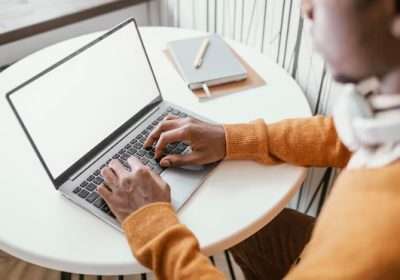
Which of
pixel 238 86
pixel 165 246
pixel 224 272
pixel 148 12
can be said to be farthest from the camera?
pixel 148 12

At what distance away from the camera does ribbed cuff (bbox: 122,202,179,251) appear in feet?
2.55

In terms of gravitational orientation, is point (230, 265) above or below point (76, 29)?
below

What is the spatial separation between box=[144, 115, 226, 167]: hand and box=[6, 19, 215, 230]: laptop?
2 centimetres

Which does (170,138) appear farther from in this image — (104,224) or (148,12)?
(148,12)

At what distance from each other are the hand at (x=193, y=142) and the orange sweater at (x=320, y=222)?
0.07ft

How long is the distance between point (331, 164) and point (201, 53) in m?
0.42

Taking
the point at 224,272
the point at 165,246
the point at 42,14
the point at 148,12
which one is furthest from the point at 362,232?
the point at 148,12

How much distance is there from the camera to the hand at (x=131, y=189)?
82cm

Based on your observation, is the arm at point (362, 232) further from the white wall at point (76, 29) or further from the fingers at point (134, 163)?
the white wall at point (76, 29)

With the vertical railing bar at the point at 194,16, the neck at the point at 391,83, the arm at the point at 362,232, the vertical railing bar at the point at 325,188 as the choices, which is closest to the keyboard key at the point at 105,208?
the arm at the point at 362,232

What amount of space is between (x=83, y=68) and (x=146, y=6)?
0.77 meters

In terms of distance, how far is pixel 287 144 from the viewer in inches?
37.6

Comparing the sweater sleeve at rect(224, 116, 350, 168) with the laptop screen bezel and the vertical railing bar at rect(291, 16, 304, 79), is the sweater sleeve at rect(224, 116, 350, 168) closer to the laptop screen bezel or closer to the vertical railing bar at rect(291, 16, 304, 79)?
the laptop screen bezel

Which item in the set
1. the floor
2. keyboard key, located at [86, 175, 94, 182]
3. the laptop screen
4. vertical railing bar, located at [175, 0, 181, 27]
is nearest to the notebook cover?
the laptop screen
